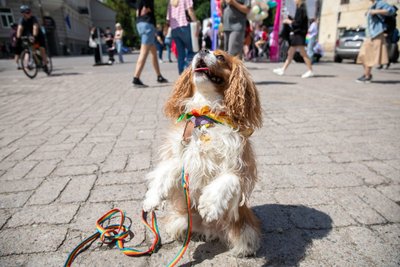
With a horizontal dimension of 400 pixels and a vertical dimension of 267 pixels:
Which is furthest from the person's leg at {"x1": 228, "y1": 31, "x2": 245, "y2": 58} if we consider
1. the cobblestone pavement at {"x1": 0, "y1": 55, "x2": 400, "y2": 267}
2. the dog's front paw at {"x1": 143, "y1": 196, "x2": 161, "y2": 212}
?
the dog's front paw at {"x1": 143, "y1": 196, "x2": 161, "y2": 212}

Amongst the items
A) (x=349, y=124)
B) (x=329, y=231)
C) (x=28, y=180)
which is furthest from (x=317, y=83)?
(x=28, y=180)

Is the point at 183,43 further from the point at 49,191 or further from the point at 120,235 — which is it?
the point at 120,235

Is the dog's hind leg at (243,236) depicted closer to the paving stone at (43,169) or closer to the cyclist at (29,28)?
the paving stone at (43,169)

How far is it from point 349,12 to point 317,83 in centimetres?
2407

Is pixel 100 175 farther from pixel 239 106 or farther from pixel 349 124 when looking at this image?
pixel 349 124

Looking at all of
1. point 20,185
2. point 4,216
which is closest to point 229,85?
point 4,216

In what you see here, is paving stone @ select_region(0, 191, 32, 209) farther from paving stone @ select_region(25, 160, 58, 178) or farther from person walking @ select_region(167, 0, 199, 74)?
person walking @ select_region(167, 0, 199, 74)

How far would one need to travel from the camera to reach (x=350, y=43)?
52.0 ft

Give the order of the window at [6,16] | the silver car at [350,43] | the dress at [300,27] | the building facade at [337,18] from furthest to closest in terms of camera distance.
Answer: the window at [6,16] < the building facade at [337,18] < the silver car at [350,43] < the dress at [300,27]

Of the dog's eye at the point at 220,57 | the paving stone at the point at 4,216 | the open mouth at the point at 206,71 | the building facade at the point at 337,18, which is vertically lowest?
the paving stone at the point at 4,216

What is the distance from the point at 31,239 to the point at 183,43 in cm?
622

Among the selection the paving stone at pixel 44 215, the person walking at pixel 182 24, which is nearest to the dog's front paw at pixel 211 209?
the paving stone at pixel 44 215

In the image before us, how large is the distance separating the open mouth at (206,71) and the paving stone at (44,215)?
1.56 m

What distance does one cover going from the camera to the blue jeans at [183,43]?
7.00m
